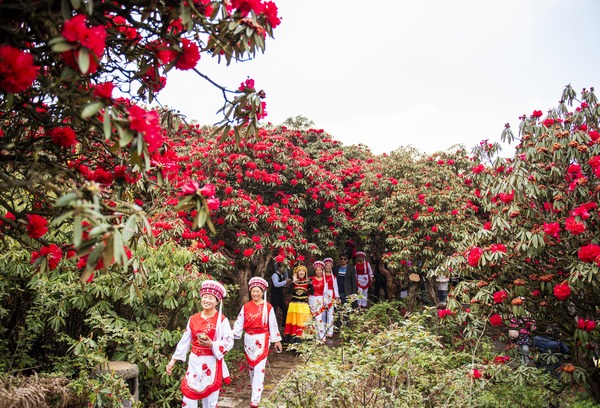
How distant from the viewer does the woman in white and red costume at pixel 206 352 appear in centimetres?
457

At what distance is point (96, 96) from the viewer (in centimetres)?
171

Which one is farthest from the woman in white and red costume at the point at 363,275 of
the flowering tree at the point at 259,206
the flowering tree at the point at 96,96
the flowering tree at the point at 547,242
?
the flowering tree at the point at 96,96

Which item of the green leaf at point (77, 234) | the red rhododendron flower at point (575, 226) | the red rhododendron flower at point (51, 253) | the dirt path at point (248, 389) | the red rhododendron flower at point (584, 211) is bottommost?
the dirt path at point (248, 389)

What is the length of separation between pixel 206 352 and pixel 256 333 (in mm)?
1071

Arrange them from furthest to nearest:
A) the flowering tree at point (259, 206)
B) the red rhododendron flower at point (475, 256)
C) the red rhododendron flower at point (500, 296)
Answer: the flowering tree at point (259, 206) → the red rhododendron flower at point (475, 256) → the red rhododendron flower at point (500, 296)

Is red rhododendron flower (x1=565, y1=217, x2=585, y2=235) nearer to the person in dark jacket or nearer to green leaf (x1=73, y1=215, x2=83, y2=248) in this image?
green leaf (x1=73, y1=215, x2=83, y2=248)

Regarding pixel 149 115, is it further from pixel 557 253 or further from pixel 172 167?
pixel 557 253

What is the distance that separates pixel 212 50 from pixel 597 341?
474 cm

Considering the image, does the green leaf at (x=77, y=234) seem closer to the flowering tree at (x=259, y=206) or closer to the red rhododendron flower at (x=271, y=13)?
the red rhododendron flower at (x=271, y=13)

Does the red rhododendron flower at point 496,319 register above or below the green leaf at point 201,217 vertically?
below

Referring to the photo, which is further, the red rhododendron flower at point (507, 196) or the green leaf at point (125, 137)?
the red rhododendron flower at point (507, 196)

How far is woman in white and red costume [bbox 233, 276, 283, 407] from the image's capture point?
552 cm

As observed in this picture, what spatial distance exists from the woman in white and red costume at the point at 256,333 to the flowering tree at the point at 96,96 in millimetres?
3209

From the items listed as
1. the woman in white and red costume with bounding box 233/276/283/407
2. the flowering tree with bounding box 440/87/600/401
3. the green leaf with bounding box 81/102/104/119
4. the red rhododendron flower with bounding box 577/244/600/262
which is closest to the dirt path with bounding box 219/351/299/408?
the woman in white and red costume with bounding box 233/276/283/407
